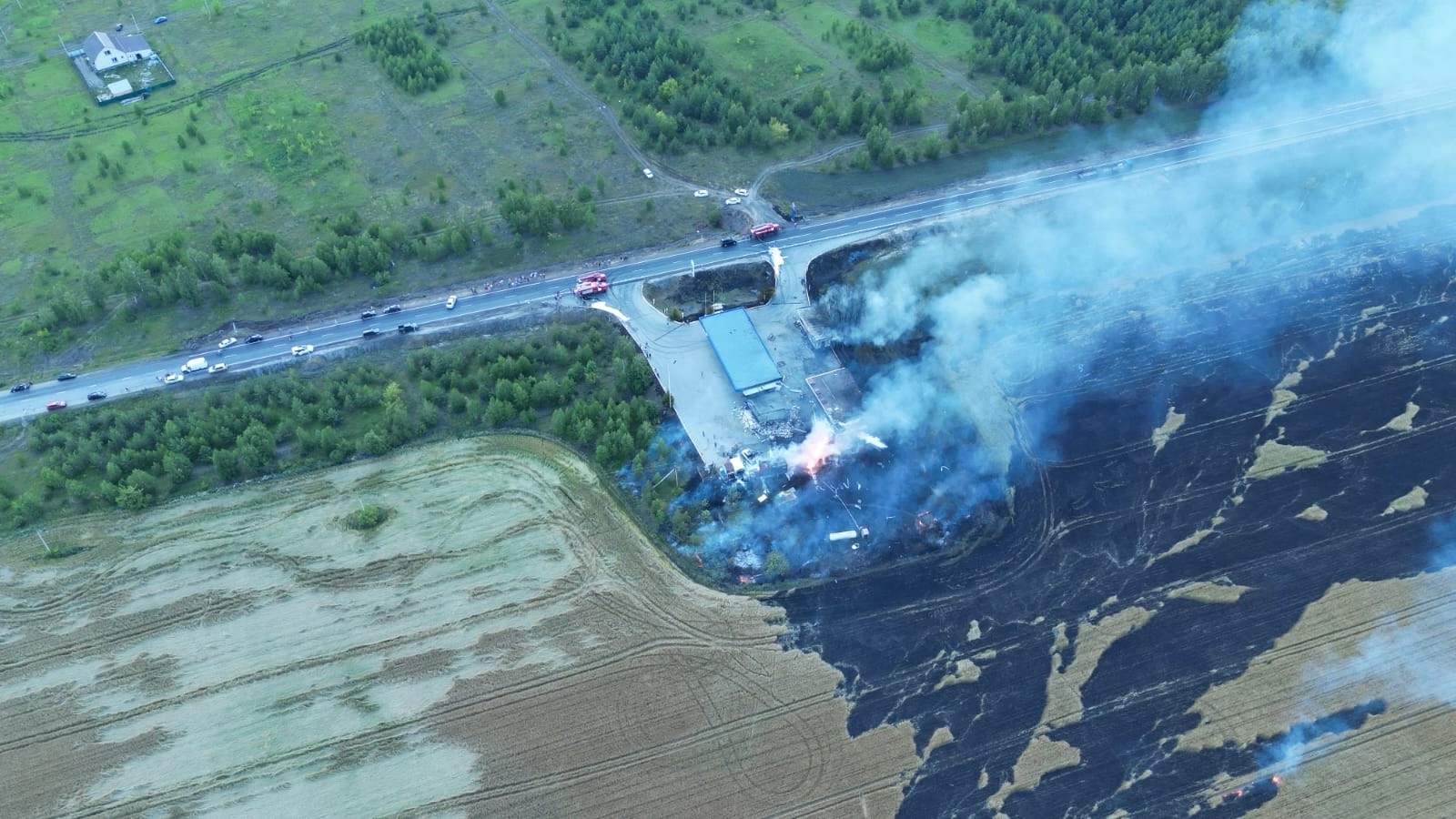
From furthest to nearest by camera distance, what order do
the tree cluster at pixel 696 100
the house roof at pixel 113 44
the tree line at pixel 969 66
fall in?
the house roof at pixel 113 44, the tree cluster at pixel 696 100, the tree line at pixel 969 66

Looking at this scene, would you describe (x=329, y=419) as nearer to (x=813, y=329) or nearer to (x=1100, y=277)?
(x=813, y=329)

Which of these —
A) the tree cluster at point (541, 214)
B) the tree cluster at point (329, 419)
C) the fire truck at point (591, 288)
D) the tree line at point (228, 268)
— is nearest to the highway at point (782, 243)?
the fire truck at point (591, 288)

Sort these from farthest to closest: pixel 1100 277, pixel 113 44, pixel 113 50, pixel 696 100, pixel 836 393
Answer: pixel 113 44
pixel 113 50
pixel 696 100
pixel 1100 277
pixel 836 393

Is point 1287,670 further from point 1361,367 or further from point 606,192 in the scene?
point 606,192

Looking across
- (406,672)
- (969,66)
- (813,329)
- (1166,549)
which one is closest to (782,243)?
(813,329)

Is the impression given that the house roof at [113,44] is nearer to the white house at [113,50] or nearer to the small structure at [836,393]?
the white house at [113,50]

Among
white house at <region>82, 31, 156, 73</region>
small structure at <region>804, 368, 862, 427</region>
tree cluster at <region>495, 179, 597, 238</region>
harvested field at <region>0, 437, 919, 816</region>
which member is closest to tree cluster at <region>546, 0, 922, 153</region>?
tree cluster at <region>495, 179, 597, 238</region>
